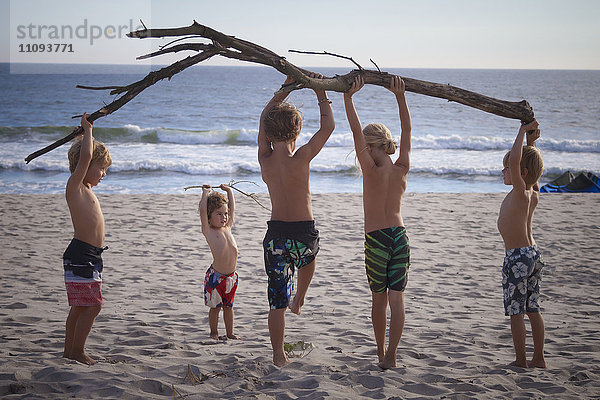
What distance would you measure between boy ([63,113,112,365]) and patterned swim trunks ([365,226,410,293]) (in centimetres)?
173

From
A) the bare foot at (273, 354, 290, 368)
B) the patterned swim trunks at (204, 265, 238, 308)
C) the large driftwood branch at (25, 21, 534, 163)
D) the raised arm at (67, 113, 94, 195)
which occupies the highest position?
the large driftwood branch at (25, 21, 534, 163)

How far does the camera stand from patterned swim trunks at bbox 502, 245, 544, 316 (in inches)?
155

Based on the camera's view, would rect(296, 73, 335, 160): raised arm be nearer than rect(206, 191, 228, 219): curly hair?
Yes

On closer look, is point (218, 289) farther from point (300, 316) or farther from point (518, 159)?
point (518, 159)

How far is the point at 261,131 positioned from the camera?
12.8 feet

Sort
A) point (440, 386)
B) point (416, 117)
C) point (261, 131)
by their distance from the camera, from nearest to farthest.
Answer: point (440, 386) < point (261, 131) < point (416, 117)

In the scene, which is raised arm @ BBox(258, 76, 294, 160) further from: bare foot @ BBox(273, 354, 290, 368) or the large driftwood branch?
bare foot @ BBox(273, 354, 290, 368)

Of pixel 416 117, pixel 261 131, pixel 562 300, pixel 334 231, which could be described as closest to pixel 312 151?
pixel 261 131

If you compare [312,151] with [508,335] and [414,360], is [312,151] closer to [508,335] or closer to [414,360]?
[414,360]

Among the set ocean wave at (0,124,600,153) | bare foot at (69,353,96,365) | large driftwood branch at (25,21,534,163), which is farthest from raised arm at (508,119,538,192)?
ocean wave at (0,124,600,153)

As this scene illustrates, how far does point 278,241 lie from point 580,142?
24.2 m

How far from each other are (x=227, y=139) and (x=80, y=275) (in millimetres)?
21108

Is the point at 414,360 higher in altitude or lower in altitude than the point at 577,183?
lower

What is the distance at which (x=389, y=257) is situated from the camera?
3.79 meters
